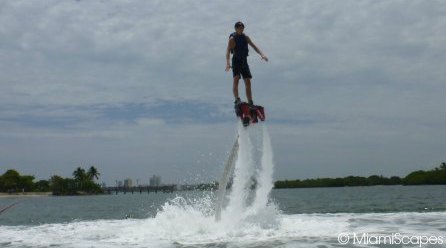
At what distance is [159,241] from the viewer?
14406 mm

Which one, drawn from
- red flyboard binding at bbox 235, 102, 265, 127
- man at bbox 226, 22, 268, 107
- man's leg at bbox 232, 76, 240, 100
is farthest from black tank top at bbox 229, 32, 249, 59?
red flyboard binding at bbox 235, 102, 265, 127

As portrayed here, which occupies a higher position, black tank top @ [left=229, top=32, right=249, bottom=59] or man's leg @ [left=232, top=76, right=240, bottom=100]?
black tank top @ [left=229, top=32, right=249, bottom=59]

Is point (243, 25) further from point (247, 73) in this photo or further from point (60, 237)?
point (60, 237)

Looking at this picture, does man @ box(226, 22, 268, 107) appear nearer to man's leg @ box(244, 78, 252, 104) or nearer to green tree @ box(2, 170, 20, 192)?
man's leg @ box(244, 78, 252, 104)

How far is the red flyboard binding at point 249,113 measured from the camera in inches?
613

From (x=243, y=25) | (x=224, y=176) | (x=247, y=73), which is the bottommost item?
(x=224, y=176)

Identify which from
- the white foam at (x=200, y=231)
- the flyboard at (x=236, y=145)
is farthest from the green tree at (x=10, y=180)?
the flyboard at (x=236, y=145)

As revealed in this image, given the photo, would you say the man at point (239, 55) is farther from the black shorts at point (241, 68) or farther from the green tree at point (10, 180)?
the green tree at point (10, 180)

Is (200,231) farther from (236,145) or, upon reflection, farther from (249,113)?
(249,113)

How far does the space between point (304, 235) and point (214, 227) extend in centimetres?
265

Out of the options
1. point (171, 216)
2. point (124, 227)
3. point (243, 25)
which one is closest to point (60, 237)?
point (124, 227)

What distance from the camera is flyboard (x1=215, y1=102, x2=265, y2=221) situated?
15.6 m

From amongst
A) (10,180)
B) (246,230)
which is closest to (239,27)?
(246,230)

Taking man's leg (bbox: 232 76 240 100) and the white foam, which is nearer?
the white foam
